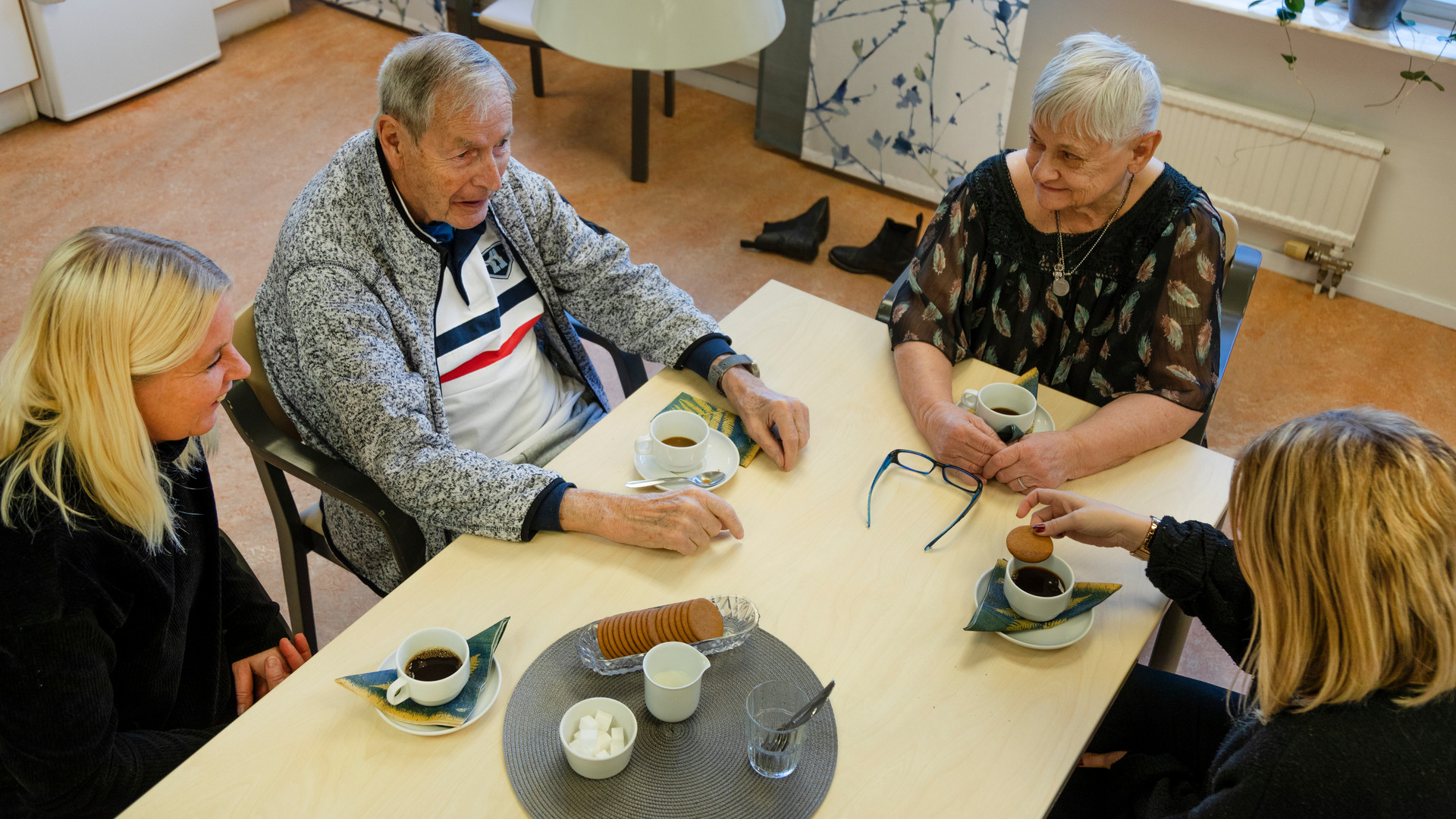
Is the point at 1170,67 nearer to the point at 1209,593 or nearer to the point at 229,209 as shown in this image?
the point at 1209,593

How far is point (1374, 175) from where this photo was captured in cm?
338

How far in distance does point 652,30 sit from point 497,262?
68 centimetres

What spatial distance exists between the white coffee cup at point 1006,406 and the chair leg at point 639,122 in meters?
2.50

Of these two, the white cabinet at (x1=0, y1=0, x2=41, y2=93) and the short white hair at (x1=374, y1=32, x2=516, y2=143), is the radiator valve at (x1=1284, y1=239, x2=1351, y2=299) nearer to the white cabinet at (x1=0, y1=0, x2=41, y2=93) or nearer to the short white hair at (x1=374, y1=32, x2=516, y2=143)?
the short white hair at (x1=374, y1=32, x2=516, y2=143)

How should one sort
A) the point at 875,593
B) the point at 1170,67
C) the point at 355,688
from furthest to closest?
the point at 1170,67
the point at 875,593
the point at 355,688

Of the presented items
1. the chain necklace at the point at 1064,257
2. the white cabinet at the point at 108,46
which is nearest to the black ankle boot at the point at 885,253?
the chain necklace at the point at 1064,257

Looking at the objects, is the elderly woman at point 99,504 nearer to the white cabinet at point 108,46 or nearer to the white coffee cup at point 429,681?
the white coffee cup at point 429,681

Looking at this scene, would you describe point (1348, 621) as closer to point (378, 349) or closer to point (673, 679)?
point (673, 679)

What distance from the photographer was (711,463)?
1.70 metres

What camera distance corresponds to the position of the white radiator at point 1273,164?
341 cm

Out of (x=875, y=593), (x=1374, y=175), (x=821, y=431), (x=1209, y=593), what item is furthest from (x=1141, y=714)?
(x=1374, y=175)

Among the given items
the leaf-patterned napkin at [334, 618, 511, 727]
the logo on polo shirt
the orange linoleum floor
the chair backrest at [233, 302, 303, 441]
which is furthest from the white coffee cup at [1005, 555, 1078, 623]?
the orange linoleum floor

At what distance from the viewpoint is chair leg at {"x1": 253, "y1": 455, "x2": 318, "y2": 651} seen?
1.86 meters

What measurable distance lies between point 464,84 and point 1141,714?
4.70 ft
